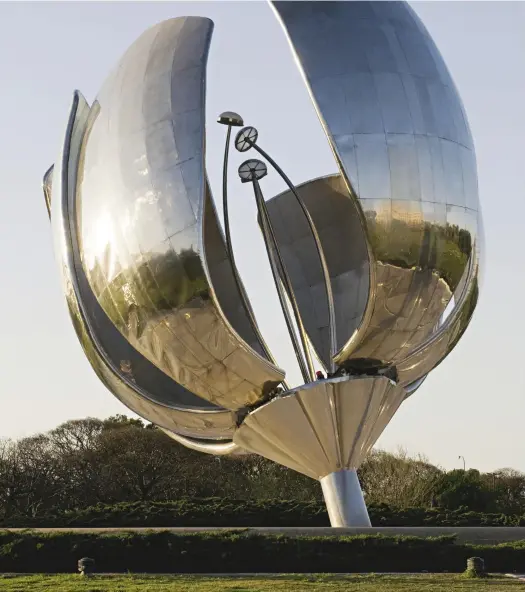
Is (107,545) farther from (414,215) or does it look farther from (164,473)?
(164,473)

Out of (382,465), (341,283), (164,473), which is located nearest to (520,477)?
(382,465)

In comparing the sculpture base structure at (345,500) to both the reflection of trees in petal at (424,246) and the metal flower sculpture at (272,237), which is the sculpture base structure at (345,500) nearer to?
the metal flower sculpture at (272,237)

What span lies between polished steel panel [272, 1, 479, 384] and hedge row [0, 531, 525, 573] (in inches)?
105

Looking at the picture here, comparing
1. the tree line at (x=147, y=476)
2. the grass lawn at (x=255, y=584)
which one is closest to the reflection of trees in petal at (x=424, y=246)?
the grass lawn at (x=255, y=584)

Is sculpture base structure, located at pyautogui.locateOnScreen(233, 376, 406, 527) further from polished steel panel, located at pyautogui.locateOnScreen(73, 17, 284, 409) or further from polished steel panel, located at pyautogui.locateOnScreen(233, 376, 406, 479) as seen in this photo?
polished steel panel, located at pyautogui.locateOnScreen(73, 17, 284, 409)

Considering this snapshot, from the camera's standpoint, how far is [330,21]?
52.4ft

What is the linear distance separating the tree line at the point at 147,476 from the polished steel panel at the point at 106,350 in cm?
1782

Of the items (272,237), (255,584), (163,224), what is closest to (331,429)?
(272,237)

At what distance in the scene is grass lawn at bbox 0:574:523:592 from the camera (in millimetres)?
12781

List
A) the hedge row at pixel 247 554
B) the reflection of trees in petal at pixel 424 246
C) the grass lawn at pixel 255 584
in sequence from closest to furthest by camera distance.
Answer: the grass lawn at pixel 255 584
the reflection of trees in petal at pixel 424 246
the hedge row at pixel 247 554

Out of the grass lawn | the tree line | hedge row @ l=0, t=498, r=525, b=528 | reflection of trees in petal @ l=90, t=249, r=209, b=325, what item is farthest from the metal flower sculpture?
the tree line

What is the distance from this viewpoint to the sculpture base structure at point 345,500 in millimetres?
16812

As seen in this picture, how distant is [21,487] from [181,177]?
81.3 feet

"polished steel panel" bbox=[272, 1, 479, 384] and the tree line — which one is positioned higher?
"polished steel panel" bbox=[272, 1, 479, 384]
